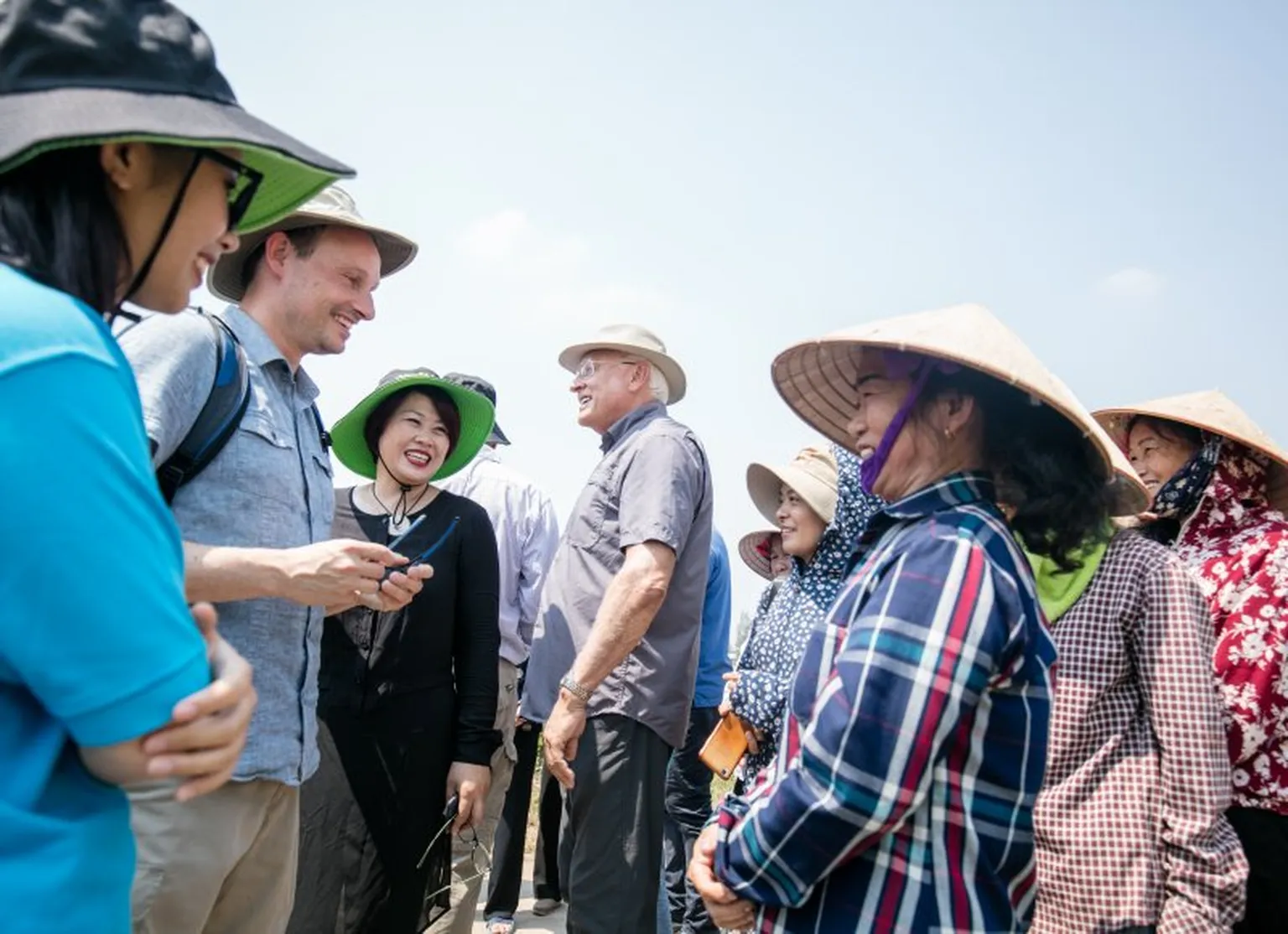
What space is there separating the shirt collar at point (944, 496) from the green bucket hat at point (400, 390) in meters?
2.15

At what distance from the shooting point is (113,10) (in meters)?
1.15

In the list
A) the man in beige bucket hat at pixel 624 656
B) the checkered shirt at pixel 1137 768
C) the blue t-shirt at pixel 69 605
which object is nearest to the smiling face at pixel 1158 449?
the checkered shirt at pixel 1137 768

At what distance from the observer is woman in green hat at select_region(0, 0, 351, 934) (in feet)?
2.96

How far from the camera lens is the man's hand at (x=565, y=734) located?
323 centimetres

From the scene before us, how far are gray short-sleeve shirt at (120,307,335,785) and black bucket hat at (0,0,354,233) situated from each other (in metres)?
0.89

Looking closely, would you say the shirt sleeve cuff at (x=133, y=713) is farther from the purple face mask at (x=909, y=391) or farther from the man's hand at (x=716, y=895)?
the purple face mask at (x=909, y=391)

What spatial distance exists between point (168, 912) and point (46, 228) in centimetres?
151

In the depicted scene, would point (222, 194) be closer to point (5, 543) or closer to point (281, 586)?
point (5, 543)

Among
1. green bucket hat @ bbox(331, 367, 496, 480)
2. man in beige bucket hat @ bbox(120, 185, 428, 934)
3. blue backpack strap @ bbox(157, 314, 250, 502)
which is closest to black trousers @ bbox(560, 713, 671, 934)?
man in beige bucket hat @ bbox(120, 185, 428, 934)

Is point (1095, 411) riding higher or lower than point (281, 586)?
higher

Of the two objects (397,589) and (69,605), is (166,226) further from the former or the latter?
(397,589)

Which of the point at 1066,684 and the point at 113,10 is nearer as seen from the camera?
the point at 113,10

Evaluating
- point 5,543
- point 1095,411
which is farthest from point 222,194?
point 1095,411

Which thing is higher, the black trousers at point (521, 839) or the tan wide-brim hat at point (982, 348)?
the tan wide-brim hat at point (982, 348)
